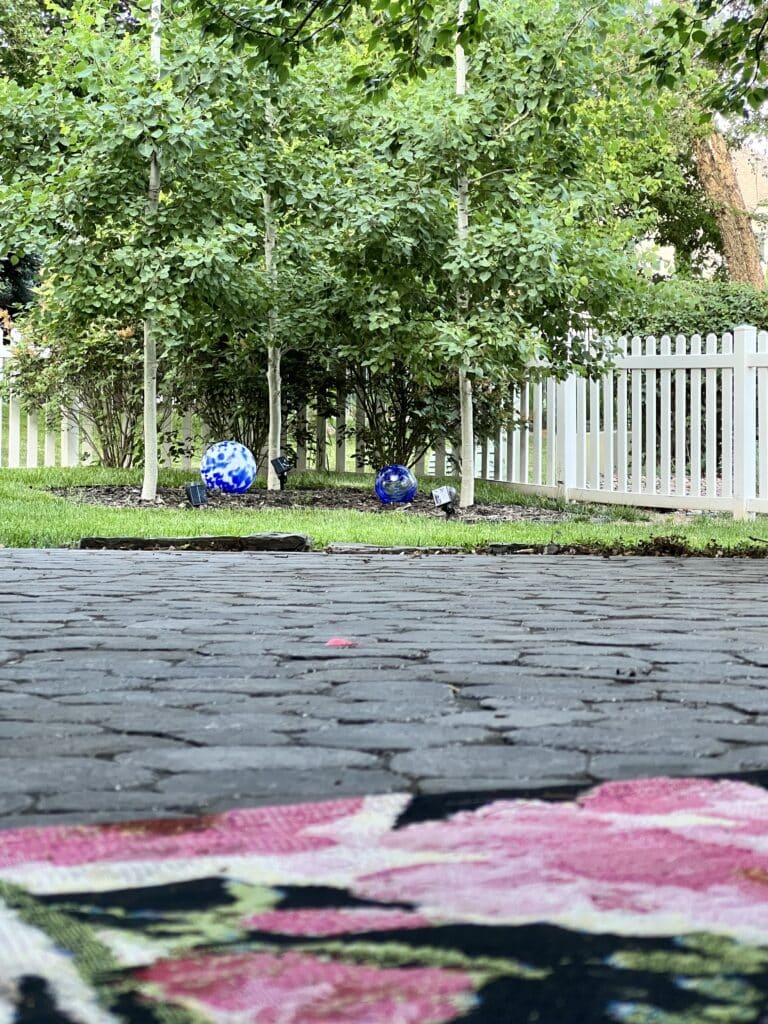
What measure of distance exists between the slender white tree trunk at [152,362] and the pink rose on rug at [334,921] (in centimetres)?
1017

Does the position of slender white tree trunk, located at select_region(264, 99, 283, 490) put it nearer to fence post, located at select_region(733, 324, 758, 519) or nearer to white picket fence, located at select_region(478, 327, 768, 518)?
white picket fence, located at select_region(478, 327, 768, 518)

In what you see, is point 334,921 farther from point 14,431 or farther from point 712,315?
point 712,315

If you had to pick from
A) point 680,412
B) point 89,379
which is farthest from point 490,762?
point 89,379

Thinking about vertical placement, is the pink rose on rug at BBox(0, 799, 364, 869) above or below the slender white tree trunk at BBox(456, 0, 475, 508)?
below

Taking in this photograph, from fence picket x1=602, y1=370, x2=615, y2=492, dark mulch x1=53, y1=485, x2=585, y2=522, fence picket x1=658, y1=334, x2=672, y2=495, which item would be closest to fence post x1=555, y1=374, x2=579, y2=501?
fence picket x1=602, y1=370, x2=615, y2=492

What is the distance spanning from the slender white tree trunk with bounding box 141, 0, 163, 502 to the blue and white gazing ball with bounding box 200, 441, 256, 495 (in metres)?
0.83

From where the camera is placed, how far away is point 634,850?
2.17 m

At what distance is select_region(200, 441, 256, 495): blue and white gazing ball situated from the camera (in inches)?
511

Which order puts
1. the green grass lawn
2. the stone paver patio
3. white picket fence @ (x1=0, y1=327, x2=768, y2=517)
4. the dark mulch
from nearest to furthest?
A: the stone paver patio, the green grass lawn, white picket fence @ (x1=0, y1=327, x2=768, y2=517), the dark mulch

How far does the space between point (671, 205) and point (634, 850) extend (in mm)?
23119

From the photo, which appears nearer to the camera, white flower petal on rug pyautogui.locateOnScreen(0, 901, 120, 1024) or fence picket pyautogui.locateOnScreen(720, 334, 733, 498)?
white flower petal on rug pyautogui.locateOnScreen(0, 901, 120, 1024)

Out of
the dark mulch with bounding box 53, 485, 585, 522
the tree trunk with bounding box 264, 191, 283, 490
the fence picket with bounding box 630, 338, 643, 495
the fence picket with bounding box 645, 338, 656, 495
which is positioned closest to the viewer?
the dark mulch with bounding box 53, 485, 585, 522

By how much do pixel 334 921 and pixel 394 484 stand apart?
426 inches

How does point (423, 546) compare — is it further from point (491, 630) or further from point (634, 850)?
point (634, 850)
